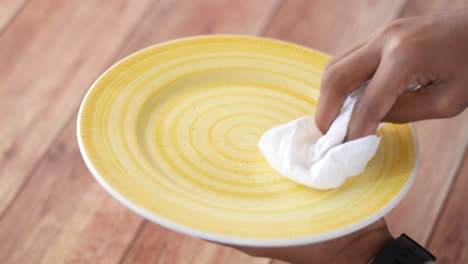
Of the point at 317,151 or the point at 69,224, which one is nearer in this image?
the point at 317,151

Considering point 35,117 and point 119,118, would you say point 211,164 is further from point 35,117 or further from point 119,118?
point 35,117

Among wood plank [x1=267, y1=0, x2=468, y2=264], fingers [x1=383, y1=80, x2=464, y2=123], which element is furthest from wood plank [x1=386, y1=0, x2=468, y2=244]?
fingers [x1=383, y1=80, x2=464, y2=123]

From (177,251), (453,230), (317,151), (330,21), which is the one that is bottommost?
(453,230)

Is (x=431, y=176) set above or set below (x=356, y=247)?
below

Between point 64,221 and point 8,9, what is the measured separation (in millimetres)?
606

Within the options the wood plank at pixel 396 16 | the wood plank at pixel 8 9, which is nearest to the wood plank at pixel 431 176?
the wood plank at pixel 396 16

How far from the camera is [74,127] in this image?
1.31m

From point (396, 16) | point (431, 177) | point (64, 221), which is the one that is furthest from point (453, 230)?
point (64, 221)

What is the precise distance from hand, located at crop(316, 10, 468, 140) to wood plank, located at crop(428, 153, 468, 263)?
413 mm

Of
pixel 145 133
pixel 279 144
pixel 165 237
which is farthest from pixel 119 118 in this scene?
pixel 165 237

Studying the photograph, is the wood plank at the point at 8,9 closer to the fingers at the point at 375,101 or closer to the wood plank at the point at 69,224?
the wood plank at the point at 69,224

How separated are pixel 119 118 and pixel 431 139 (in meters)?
0.69

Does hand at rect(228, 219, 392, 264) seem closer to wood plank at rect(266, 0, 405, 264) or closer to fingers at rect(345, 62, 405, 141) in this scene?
fingers at rect(345, 62, 405, 141)

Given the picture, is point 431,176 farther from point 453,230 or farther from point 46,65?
point 46,65
